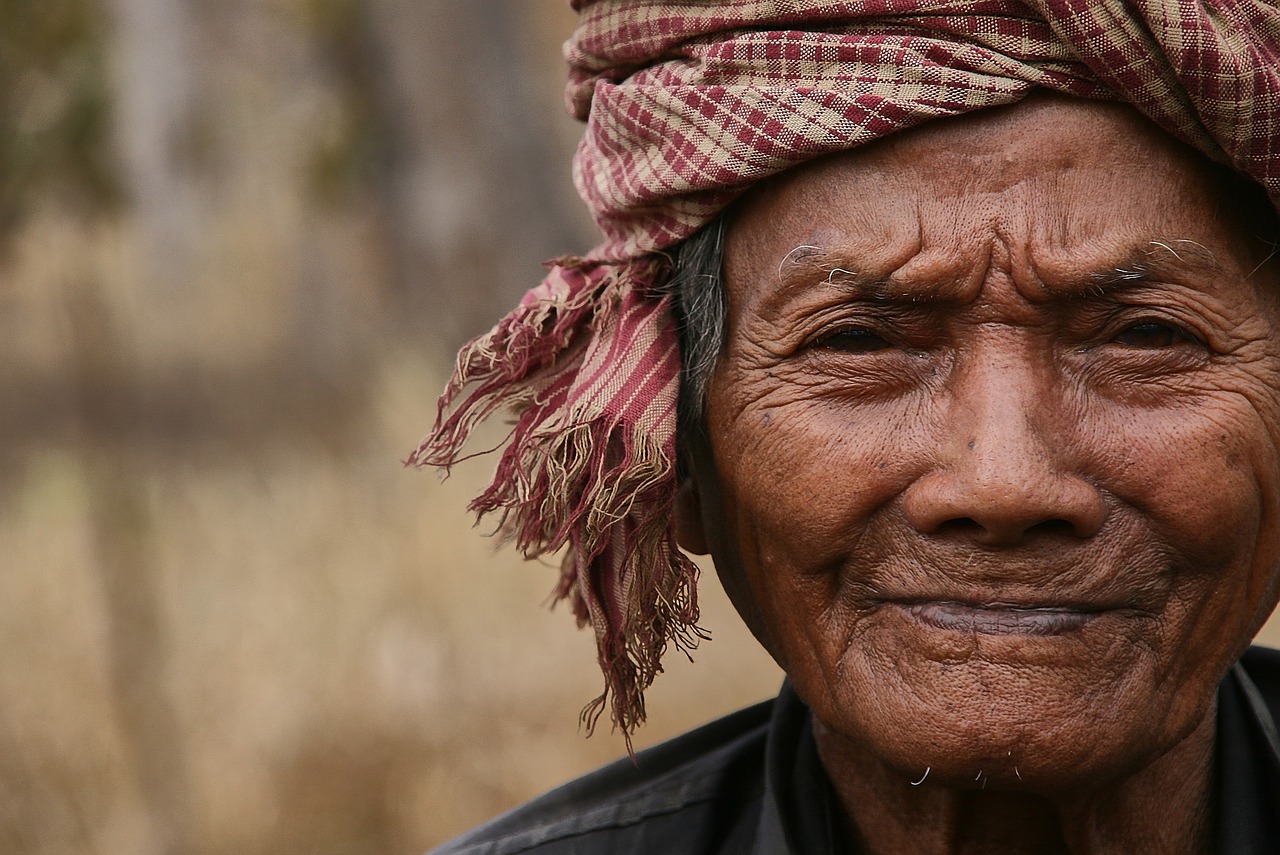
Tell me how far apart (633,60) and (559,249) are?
7.55 meters

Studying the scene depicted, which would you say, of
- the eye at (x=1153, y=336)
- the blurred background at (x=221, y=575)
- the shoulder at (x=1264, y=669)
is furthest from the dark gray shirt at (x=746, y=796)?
the blurred background at (x=221, y=575)

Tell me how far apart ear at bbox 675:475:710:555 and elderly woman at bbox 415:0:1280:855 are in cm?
15

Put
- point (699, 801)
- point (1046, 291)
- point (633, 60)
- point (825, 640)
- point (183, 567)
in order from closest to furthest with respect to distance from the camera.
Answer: point (1046, 291), point (825, 640), point (633, 60), point (699, 801), point (183, 567)

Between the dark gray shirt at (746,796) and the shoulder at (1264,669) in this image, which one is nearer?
the dark gray shirt at (746,796)

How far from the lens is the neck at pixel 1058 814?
A: 2.07 meters

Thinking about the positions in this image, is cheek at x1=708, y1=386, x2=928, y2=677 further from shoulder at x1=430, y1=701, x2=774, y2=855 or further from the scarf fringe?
shoulder at x1=430, y1=701, x2=774, y2=855

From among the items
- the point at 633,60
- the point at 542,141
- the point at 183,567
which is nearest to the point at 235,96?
the point at 542,141

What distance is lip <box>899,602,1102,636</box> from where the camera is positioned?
181 cm

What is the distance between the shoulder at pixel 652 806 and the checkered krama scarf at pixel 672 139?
1.04 ft

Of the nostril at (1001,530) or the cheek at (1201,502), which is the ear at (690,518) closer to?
the nostril at (1001,530)

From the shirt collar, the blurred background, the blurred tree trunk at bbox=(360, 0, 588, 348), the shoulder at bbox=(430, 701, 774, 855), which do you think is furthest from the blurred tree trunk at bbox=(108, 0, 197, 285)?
the shirt collar

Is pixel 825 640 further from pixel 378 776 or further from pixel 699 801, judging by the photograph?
pixel 378 776

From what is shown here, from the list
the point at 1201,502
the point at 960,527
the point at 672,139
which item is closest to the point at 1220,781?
the point at 1201,502

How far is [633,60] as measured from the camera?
2117mm
